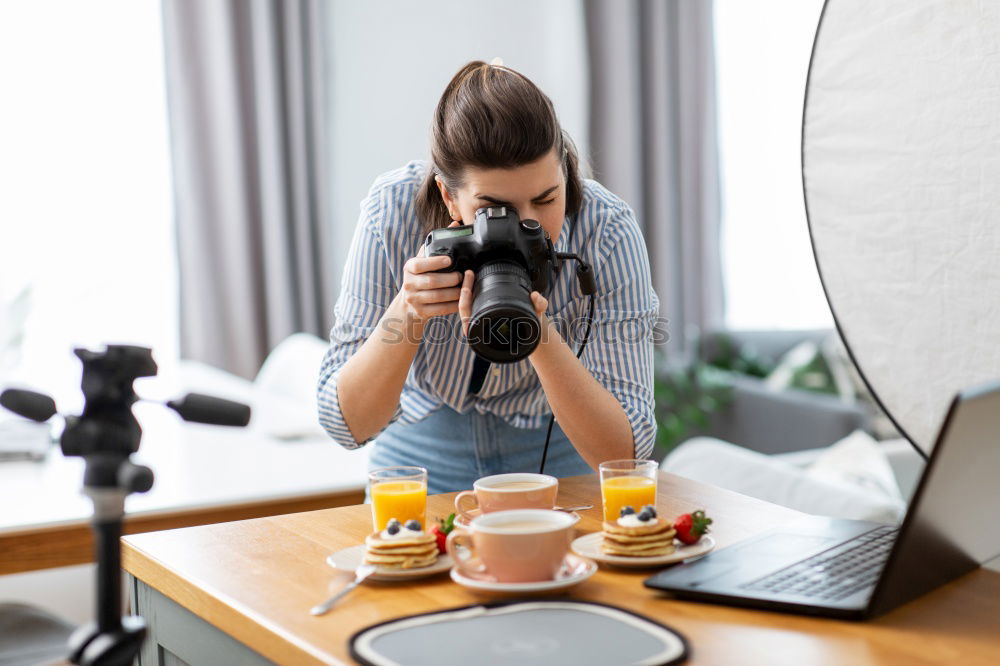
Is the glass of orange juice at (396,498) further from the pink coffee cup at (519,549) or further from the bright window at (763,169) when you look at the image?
the bright window at (763,169)

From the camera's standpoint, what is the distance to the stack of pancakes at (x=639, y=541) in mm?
895

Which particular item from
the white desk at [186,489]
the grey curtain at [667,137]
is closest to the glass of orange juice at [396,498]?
the white desk at [186,489]

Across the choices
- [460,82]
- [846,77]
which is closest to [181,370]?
[460,82]

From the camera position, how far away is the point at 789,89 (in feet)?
14.4

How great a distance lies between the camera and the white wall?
149 inches

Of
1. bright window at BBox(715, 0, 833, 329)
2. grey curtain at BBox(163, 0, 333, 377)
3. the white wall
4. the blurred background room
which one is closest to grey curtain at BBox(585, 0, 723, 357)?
the blurred background room

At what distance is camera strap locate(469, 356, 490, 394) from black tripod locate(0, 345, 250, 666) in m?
0.65

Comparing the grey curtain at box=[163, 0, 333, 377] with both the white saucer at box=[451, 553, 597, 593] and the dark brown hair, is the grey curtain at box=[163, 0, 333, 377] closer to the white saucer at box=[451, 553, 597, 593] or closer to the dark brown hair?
the dark brown hair

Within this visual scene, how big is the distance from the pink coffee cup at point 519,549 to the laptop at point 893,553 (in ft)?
0.26

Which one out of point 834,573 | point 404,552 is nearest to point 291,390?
point 404,552

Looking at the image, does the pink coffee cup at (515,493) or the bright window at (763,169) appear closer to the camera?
the pink coffee cup at (515,493)

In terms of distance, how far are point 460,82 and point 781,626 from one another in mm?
785

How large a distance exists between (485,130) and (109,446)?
0.65 m

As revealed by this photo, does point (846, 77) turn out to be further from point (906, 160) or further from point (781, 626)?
point (781, 626)
